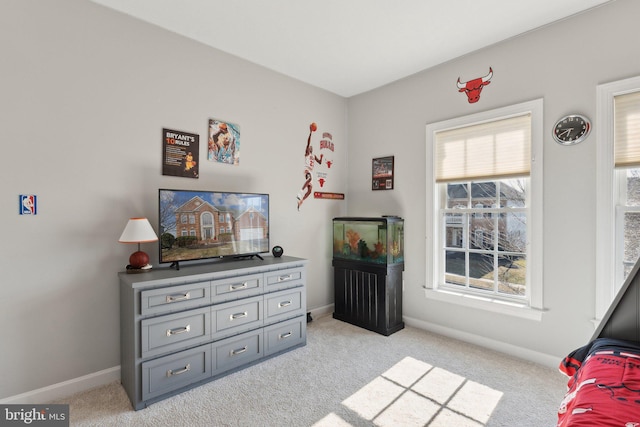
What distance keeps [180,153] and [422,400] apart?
8.70ft

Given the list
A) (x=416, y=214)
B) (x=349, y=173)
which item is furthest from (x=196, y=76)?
(x=416, y=214)

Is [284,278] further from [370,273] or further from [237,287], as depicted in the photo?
[370,273]

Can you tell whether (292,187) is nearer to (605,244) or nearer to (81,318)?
(81,318)

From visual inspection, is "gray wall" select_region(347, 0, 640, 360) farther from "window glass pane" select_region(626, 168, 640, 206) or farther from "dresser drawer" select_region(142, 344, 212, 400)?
"dresser drawer" select_region(142, 344, 212, 400)

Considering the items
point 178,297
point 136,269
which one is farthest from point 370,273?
point 136,269

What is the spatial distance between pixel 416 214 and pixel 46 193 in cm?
317

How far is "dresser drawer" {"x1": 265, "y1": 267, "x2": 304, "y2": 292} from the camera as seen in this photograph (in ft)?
8.66

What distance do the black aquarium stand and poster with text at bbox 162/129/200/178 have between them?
191 centimetres

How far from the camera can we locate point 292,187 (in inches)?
136

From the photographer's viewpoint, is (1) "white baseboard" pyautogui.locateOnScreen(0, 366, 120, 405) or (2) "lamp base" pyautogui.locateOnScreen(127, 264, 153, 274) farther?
(2) "lamp base" pyautogui.locateOnScreen(127, 264, 153, 274)

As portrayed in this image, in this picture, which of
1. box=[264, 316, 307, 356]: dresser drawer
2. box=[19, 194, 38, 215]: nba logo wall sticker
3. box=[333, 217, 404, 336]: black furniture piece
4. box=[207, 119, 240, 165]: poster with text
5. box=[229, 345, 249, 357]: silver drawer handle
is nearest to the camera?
box=[19, 194, 38, 215]: nba logo wall sticker

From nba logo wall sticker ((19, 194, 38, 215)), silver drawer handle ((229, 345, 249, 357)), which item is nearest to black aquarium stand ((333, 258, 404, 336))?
silver drawer handle ((229, 345, 249, 357))

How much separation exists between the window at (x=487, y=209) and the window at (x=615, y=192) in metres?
0.37

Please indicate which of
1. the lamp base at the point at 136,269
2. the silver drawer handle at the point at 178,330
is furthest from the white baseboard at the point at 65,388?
the lamp base at the point at 136,269
